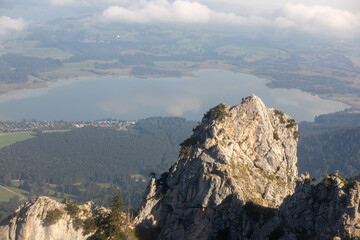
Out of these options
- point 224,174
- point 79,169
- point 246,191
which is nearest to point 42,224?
point 224,174

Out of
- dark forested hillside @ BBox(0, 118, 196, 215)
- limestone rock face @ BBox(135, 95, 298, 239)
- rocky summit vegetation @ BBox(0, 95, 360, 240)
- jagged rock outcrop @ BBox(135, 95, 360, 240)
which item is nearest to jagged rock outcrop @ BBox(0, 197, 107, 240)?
rocky summit vegetation @ BBox(0, 95, 360, 240)

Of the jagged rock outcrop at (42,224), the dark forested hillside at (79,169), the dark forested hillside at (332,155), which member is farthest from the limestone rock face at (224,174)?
the dark forested hillside at (332,155)

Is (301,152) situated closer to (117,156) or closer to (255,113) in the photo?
(117,156)

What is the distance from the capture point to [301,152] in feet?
628

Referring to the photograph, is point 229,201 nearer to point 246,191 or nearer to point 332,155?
point 246,191

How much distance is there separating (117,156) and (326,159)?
101 meters

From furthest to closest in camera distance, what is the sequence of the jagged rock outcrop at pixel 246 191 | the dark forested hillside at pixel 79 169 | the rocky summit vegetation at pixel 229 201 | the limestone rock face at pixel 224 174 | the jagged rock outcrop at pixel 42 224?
the dark forested hillside at pixel 79 169 < the limestone rock face at pixel 224 174 < the jagged rock outcrop at pixel 42 224 < the rocky summit vegetation at pixel 229 201 < the jagged rock outcrop at pixel 246 191

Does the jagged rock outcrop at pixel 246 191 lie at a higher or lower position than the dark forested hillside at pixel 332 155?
higher

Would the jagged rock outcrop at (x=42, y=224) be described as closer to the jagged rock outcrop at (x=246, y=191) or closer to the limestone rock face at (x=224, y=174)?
the limestone rock face at (x=224, y=174)

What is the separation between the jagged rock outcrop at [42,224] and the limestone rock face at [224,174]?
8.94 m

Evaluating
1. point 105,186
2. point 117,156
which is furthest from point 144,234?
point 117,156

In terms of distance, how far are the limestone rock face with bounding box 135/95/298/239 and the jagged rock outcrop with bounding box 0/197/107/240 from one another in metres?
8.94

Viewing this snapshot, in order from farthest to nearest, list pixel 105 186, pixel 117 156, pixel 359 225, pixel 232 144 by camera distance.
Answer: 1. pixel 117 156
2. pixel 105 186
3. pixel 232 144
4. pixel 359 225

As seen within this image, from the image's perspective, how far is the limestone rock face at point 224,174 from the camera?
1772 inches
